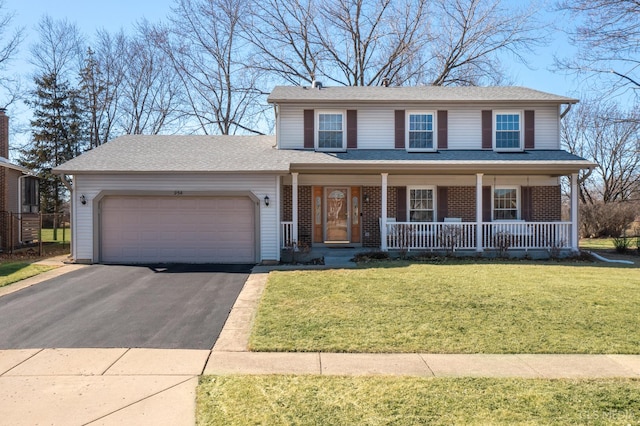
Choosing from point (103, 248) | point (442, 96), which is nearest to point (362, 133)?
point (442, 96)

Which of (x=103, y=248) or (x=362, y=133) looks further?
(x=362, y=133)

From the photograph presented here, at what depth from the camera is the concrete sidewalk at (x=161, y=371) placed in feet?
12.3

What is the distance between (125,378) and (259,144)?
39.0 feet

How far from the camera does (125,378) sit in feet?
14.6

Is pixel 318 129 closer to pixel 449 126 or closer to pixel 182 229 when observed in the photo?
pixel 449 126

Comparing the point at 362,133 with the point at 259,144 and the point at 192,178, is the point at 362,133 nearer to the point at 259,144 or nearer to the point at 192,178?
the point at 259,144

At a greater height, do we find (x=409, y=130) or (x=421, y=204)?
(x=409, y=130)

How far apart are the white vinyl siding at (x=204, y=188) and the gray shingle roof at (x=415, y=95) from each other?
358cm

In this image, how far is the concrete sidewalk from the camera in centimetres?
Result: 375

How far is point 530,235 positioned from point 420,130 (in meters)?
4.99

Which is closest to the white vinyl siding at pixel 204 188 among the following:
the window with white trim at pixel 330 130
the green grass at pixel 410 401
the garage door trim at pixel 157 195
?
the garage door trim at pixel 157 195

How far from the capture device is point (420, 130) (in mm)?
14789

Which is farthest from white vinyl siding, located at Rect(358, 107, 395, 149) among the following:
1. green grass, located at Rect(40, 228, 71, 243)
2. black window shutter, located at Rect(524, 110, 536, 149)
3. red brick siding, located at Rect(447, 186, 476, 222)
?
green grass, located at Rect(40, 228, 71, 243)

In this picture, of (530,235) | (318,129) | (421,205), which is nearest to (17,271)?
(318,129)
